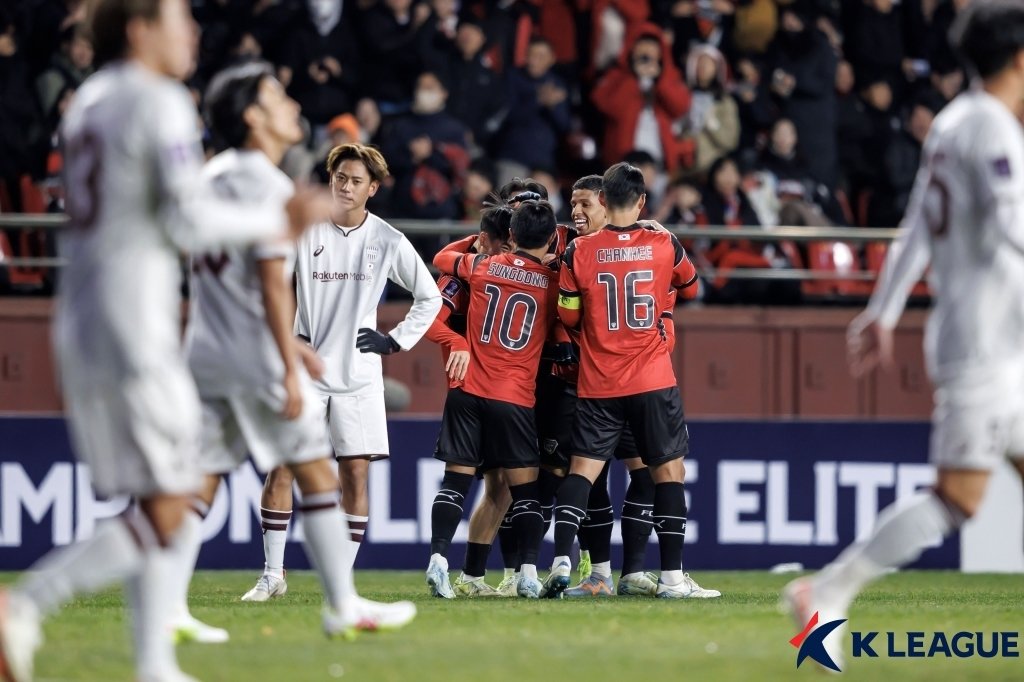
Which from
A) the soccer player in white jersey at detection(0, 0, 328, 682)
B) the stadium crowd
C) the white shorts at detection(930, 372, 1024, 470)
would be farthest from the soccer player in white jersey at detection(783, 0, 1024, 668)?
the stadium crowd

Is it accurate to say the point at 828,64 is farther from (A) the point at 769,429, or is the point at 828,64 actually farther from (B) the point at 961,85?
(A) the point at 769,429

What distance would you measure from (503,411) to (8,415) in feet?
14.8

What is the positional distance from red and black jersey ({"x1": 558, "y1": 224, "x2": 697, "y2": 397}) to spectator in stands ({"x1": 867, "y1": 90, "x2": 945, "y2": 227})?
7.00 meters

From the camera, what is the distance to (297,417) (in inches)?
246

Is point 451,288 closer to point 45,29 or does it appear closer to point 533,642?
point 533,642

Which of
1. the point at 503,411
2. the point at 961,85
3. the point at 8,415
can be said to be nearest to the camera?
the point at 503,411

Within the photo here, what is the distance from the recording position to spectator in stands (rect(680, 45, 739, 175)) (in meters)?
15.6

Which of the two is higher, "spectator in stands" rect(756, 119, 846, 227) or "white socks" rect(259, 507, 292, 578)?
"spectator in stands" rect(756, 119, 846, 227)

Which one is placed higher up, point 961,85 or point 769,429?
point 961,85

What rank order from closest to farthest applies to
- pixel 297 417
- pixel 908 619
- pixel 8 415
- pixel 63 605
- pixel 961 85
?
1. pixel 297 417
2. pixel 908 619
3. pixel 63 605
4. pixel 8 415
5. pixel 961 85

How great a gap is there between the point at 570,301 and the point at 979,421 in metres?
3.88

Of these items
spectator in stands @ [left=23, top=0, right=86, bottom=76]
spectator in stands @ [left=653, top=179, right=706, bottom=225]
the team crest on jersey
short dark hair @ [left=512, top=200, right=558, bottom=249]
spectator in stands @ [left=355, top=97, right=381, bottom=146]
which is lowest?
the team crest on jersey

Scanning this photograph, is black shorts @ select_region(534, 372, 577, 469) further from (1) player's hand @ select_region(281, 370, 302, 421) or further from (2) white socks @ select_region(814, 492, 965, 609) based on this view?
(2) white socks @ select_region(814, 492, 965, 609)

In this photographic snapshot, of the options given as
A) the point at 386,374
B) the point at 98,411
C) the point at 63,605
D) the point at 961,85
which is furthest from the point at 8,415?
the point at 961,85
